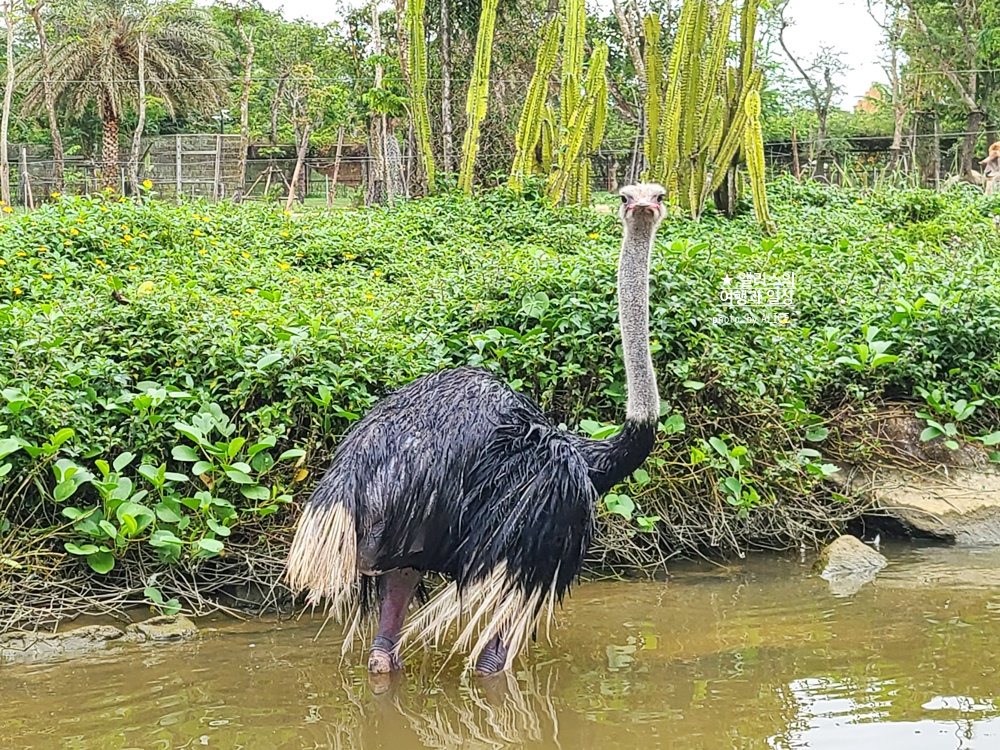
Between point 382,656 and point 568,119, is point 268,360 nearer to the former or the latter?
point 382,656

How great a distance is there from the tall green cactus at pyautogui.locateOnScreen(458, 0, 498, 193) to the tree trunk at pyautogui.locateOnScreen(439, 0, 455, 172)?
177cm

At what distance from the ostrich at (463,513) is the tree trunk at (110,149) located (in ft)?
54.3

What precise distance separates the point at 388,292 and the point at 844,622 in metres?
3.39

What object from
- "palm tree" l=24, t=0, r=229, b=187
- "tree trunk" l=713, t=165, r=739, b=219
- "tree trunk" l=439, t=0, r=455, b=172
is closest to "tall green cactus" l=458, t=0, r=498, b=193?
"tree trunk" l=439, t=0, r=455, b=172

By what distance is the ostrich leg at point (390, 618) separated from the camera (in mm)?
4043

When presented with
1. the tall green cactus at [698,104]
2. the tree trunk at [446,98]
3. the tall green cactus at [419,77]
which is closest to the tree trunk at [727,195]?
→ the tall green cactus at [698,104]

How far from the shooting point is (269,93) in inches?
1061

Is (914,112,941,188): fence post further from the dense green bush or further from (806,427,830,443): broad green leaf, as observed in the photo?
(806,427,830,443): broad green leaf

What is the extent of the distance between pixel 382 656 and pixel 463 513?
58 centimetres

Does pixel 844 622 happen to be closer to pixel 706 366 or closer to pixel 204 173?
pixel 706 366

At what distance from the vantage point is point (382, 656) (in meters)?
4.04

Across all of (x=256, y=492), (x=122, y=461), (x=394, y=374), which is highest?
(x=394, y=374)

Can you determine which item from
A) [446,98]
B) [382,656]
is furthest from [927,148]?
[382,656]

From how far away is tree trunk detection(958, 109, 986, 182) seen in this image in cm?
2083
